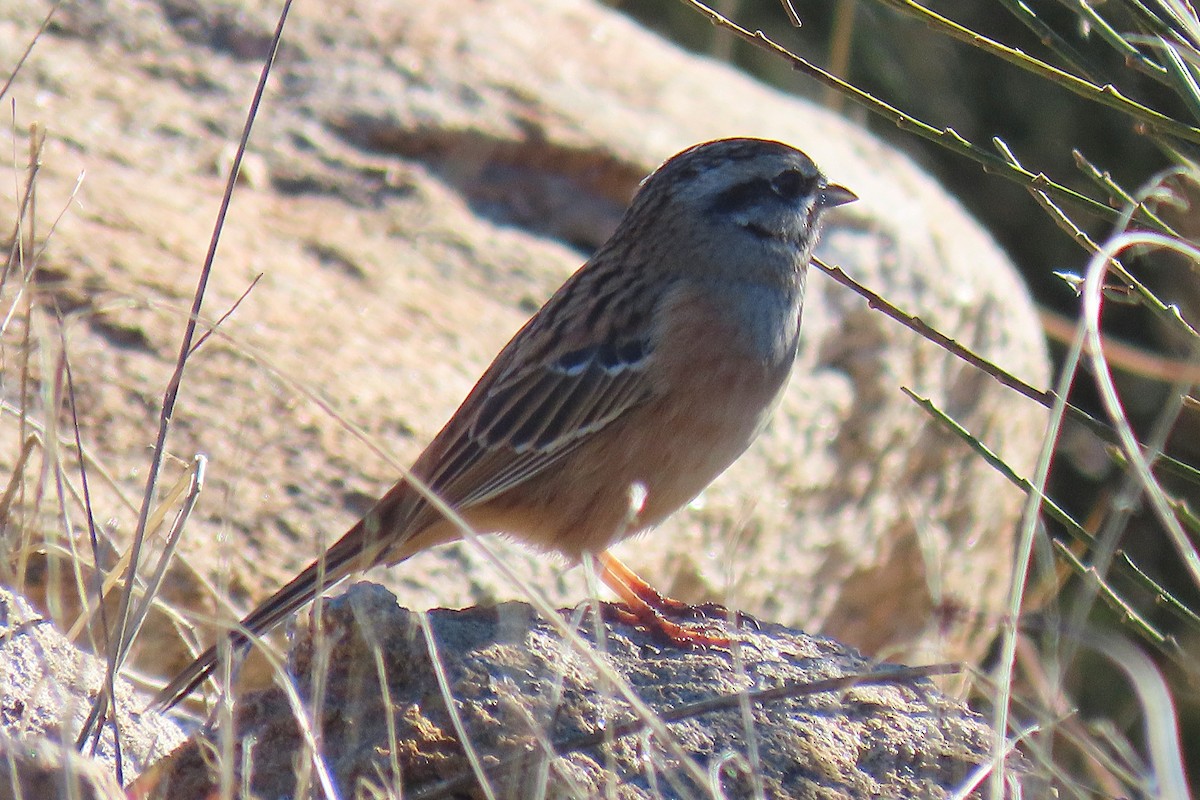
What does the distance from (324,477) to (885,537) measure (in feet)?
9.18

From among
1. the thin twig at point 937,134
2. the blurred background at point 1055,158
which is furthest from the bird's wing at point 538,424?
the blurred background at point 1055,158

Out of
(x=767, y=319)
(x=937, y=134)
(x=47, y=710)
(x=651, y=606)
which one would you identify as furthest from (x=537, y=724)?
(x=767, y=319)

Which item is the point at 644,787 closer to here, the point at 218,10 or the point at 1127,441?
the point at 1127,441

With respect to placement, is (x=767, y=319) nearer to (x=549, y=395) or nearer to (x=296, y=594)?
(x=549, y=395)

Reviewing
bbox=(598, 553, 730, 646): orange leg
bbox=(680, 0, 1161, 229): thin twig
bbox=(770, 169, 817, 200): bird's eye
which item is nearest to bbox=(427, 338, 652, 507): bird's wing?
bbox=(598, 553, 730, 646): orange leg

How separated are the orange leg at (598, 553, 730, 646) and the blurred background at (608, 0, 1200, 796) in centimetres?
304

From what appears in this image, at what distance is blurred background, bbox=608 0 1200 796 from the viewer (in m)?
8.10

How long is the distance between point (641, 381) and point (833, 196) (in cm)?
102

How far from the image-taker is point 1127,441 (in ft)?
9.27

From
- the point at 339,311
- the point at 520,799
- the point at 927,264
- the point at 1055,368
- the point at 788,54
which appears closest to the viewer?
the point at 520,799

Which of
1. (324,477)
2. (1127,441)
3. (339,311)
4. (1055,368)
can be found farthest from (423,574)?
(1055,368)

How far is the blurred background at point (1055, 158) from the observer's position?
810 centimetres

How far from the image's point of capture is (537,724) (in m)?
3.07

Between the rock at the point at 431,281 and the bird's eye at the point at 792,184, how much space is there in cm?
108
